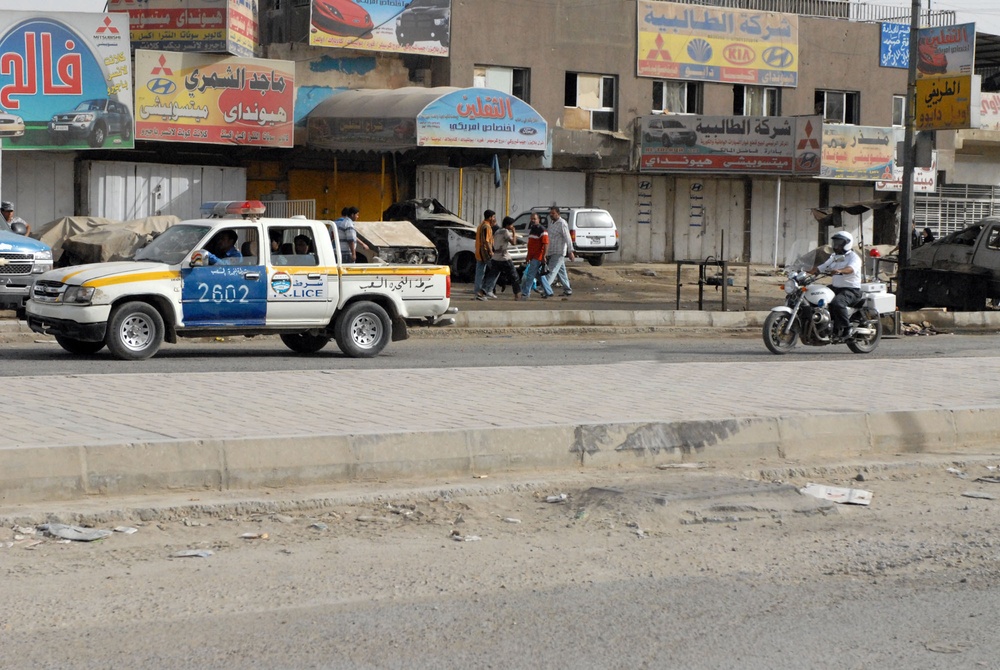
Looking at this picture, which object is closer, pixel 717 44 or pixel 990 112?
pixel 717 44

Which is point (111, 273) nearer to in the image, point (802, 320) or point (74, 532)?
point (74, 532)

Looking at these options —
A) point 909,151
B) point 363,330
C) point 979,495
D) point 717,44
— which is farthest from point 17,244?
point 717,44

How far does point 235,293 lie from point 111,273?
4.33 ft

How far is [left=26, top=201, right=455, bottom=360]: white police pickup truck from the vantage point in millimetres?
13938

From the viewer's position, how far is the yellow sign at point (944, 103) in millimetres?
25797

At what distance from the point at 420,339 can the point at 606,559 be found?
13147mm

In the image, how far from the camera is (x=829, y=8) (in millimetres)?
42688

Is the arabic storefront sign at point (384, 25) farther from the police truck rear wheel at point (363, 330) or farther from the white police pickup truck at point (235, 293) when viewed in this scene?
the police truck rear wheel at point (363, 330)

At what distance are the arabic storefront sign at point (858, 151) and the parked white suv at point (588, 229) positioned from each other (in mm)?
7798

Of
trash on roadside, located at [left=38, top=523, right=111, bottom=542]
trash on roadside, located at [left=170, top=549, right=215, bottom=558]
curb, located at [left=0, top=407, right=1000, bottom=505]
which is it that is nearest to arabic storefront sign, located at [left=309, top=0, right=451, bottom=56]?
curb, located at [left=0, top=407, right=1000, bottom=505]

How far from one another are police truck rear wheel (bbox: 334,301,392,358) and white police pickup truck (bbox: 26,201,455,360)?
11mm

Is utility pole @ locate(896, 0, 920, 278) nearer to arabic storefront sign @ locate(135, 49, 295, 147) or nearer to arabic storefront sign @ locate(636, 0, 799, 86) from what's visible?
arabic storefront sign @ locate(636, 0, 799, 86)

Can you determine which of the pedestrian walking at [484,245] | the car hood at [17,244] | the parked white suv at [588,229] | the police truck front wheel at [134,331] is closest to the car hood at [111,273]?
the police truck front wheel at [134,331]

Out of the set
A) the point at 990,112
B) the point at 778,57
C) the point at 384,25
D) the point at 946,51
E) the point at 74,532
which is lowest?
the point at 74,532
